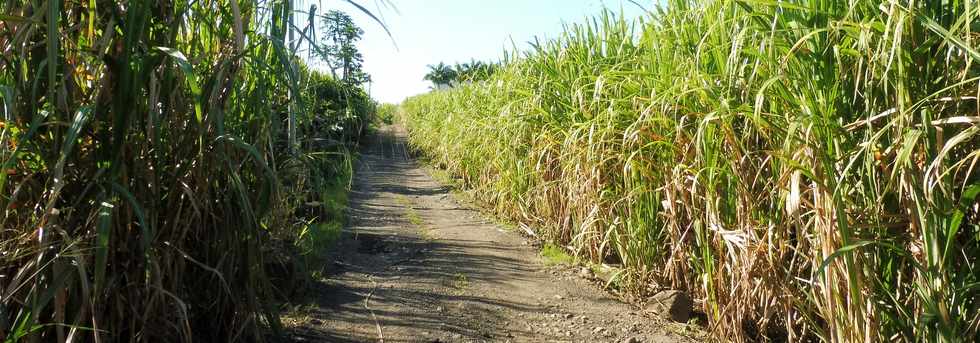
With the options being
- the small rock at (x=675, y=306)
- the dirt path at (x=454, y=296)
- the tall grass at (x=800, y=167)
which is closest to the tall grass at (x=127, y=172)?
the dirt path at (x=454, y=296)

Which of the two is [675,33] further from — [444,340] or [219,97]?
[219,97]

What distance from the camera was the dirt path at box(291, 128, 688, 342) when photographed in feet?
10.0

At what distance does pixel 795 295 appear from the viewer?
2.54 m

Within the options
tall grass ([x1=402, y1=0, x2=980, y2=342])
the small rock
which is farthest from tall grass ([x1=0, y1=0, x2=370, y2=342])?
the small rock

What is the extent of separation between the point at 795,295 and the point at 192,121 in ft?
6.61

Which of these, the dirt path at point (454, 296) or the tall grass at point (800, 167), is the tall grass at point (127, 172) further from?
the tall grass at point (800, 167)

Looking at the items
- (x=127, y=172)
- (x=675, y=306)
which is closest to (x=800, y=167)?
(x=675, y=306)

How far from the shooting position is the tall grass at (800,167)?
74.5 inches

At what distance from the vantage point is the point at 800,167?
2.10 m

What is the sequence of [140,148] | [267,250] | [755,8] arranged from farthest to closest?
[267,250] < [755,8] < [140,148]

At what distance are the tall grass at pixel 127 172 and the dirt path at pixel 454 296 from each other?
0.75 metres

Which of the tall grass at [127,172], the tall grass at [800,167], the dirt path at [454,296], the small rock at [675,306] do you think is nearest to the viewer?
the tall grass at [127,172]

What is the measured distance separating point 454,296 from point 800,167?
6.34 feet

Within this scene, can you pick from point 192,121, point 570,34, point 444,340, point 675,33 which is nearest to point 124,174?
point 192,121
